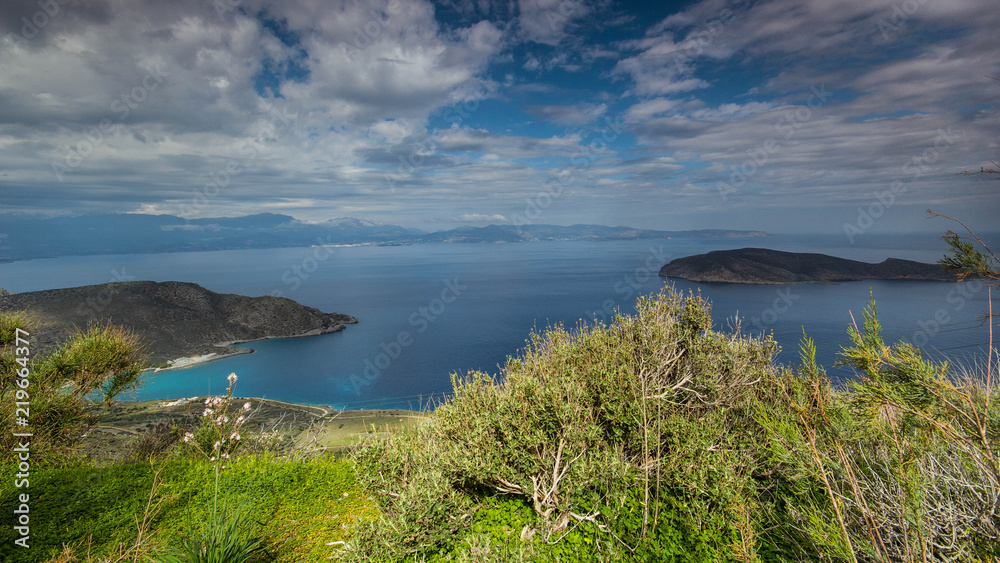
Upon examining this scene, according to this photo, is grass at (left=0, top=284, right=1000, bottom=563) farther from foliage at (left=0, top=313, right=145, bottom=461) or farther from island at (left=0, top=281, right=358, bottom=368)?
island at (left=0, top=281, right=358, bottom=368)

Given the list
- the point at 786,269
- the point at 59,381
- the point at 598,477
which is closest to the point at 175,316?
the point at 59,381

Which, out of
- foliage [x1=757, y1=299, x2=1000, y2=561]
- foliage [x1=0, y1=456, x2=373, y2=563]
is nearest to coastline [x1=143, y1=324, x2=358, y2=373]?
foliage [x1=0, y1=456, x2=373, y2=563]

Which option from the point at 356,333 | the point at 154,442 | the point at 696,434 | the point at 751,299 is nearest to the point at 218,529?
the point at 696,434

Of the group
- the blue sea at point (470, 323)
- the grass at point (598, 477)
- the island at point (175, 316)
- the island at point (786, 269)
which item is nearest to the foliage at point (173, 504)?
the grass at point (598, 477)

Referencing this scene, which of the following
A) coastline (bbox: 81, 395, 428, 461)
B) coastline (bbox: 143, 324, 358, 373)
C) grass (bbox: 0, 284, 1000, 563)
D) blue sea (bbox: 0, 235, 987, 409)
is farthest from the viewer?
coastline (bbox: 143, 324, 358, 373)

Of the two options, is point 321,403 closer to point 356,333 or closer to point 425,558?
point 356,333

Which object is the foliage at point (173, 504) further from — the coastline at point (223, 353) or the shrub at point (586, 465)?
the coastline at point (223, 353)
